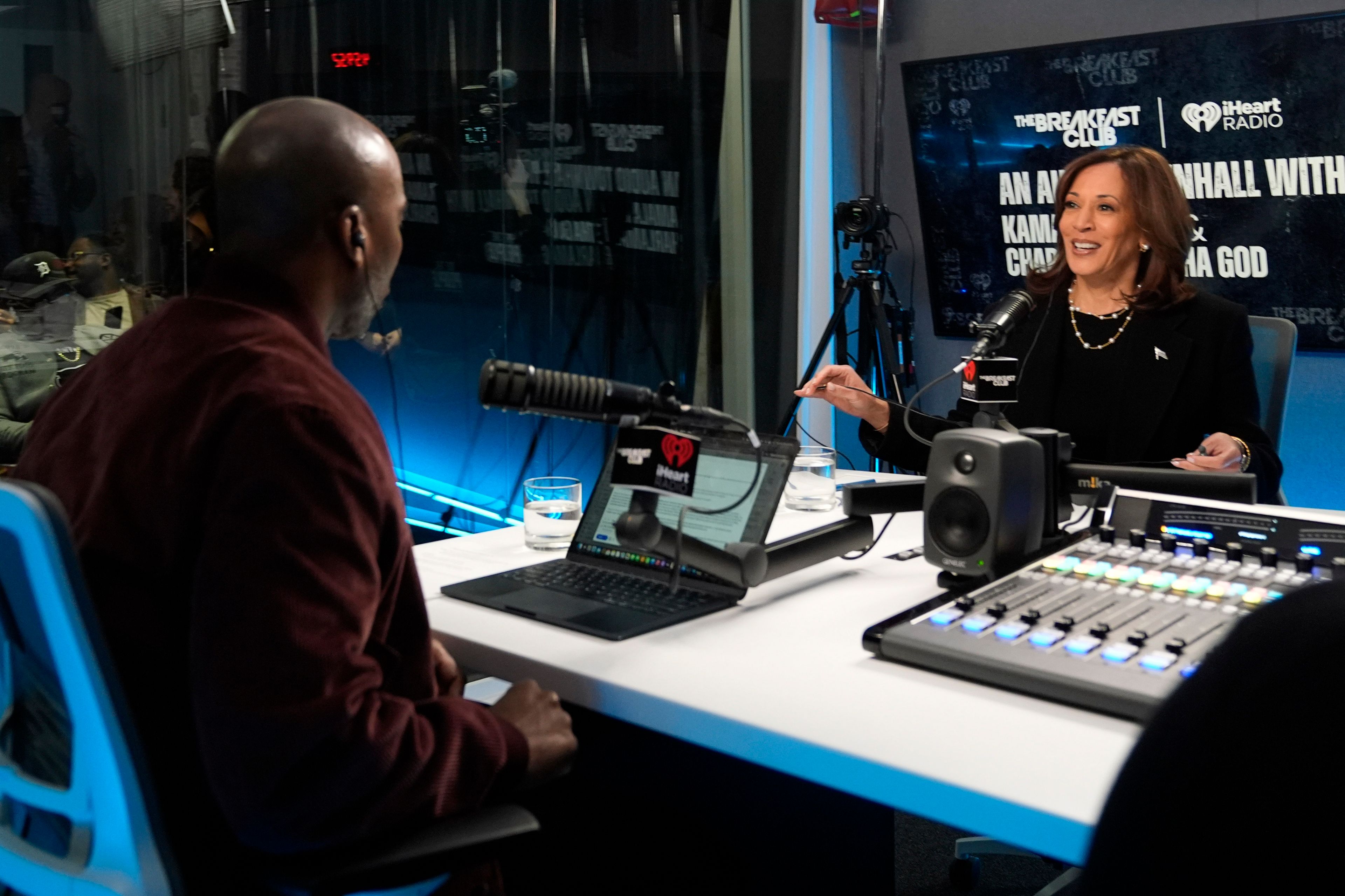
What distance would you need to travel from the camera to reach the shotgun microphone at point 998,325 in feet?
5.57

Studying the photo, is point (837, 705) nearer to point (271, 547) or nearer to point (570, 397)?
point (570, 397)

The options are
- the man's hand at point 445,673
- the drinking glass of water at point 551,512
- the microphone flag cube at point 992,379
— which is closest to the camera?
the man's hand at point 445,673

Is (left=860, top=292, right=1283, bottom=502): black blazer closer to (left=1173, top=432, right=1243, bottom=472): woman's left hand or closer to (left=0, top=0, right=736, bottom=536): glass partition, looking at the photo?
(left=1173, top=432, right=1243, bottom=472): woman's left hand

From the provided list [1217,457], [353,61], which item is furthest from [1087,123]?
[353,61]

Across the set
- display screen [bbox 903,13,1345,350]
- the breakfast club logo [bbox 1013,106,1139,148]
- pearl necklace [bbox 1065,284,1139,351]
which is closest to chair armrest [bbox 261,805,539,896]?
pearl necklace [bbox 1065,284,1139,351]

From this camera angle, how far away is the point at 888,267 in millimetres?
4961

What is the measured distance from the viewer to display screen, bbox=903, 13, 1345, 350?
12.1 feet

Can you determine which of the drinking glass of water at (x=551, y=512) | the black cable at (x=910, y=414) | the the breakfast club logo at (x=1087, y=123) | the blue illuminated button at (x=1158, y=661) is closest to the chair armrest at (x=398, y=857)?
the blue illuminated button at (x=1158, y=661)

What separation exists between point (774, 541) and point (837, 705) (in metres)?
0.52

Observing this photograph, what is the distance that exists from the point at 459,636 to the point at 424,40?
3391 mm

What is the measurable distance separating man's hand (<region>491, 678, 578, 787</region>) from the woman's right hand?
1.16 m

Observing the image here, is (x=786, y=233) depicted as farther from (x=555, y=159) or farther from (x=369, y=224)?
(x=369, y=224)

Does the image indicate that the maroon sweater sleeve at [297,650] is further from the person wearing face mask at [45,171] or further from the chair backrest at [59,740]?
the person wearing face mask at [45,171]

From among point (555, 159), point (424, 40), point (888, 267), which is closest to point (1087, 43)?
point (888, 267)
